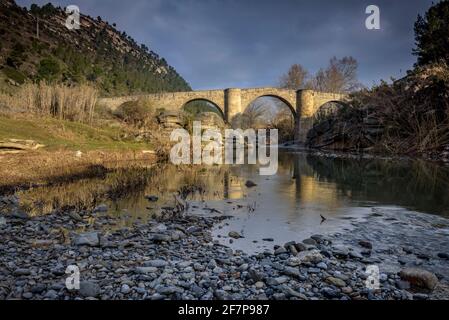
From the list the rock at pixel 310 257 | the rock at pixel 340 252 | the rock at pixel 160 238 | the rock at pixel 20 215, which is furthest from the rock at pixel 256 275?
the rock at pixel 20 215

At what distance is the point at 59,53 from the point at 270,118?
3161 centimetres

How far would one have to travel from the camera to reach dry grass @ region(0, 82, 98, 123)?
1195 centimetres

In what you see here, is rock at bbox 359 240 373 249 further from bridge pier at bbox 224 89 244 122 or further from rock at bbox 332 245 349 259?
bridge pier at bbox 224 89 244 122

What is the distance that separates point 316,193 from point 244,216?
8.55ft

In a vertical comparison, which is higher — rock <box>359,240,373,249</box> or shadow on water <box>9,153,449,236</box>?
shadow on water <box>9,153,449,236</box>

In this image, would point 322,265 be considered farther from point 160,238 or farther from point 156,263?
point 160,238

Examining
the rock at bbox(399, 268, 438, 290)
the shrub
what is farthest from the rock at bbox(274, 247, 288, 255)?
the shrub

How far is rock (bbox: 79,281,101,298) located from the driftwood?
6780 millimetres

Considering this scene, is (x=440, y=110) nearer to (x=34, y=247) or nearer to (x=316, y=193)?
(x=316, y=193)

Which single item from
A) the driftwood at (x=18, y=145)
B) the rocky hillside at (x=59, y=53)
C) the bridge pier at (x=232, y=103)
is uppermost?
the rocky hillside at (x=59, y=53)

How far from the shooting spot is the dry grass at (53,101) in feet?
39.2

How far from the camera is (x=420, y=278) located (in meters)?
2.37

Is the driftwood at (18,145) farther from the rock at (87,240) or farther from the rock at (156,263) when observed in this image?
the rock at (156,263)
